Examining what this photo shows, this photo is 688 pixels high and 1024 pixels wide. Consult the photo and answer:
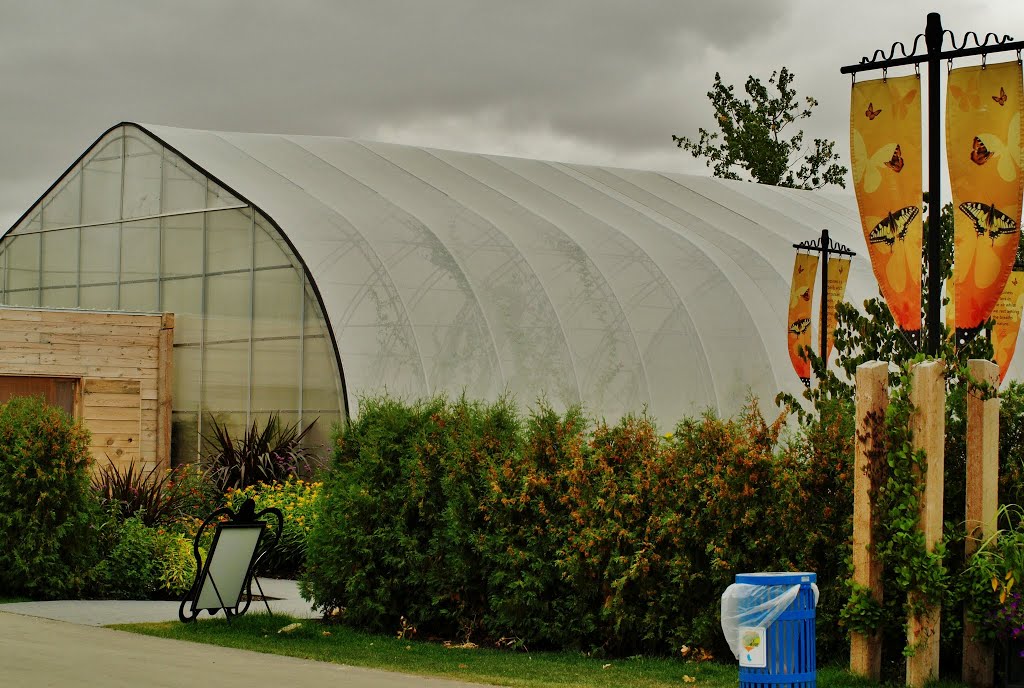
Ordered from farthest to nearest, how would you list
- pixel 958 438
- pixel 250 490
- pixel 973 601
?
pixel 250 490
pixel 958 438
pixel 973 601

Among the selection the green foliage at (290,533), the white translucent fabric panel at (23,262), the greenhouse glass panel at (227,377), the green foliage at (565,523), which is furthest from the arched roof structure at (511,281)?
the green foliage at (565,523)

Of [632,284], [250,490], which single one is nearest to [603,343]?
[632,284]

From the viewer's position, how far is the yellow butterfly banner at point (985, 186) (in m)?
10.1

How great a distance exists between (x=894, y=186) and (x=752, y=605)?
4191 millimetres

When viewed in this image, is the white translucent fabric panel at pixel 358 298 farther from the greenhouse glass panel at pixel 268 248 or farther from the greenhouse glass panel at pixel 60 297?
the greenhouse glass panel at pixel 60 297

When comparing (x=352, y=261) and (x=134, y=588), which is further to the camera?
(x=352, y=261)

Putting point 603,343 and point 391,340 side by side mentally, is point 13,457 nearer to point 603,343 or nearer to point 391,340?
point 391,340

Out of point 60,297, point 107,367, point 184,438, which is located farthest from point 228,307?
point 60,297

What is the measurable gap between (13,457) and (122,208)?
1041 cm

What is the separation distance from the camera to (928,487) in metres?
9.34

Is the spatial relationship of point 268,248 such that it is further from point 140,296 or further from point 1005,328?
point 1005,328

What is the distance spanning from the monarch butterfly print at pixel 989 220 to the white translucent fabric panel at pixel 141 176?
1615cm

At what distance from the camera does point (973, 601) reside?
9.27 m

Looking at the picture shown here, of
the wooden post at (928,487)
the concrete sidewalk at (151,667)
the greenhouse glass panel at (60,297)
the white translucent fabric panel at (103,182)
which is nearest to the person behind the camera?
the concrete sidewalk at (151,667)
